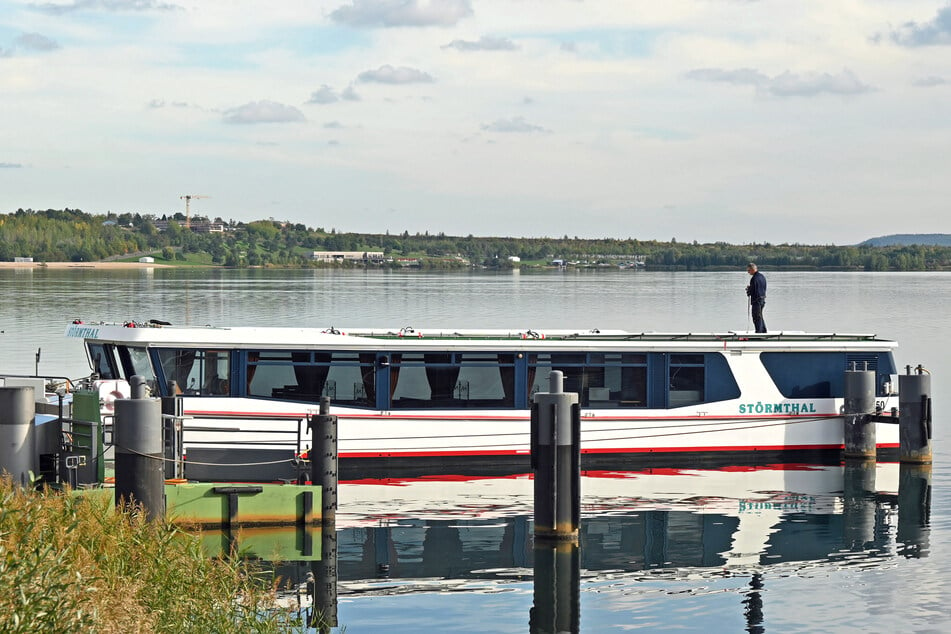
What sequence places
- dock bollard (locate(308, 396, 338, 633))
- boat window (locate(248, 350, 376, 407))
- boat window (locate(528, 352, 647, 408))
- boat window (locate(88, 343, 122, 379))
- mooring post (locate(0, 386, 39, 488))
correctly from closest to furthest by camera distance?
mooring post (locate(0, 386, 39, 488)) < dock bollard (locate(308, 396, 338, 633)) < boat window (locate(88, 343, 122, 379)) < boat window (locate(248, 350, 376, 407)) < boat window (locate(528, 352, 647, 408))

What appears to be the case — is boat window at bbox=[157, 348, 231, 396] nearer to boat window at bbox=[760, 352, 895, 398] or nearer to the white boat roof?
the white boat roof

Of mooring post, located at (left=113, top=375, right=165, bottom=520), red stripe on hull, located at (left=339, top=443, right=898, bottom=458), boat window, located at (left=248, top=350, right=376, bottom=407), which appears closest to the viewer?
mooring post, located at (left=113, top=375, right=165, bottom=520)

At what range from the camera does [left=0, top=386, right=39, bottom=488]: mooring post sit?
56.7 feet

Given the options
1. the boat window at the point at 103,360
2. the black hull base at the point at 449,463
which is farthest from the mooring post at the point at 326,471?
the boat window at the point at 103,360

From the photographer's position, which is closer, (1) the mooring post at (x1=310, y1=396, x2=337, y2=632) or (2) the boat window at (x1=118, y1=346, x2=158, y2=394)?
(1) the mooring post at (x1=310, y1=396, x2=337, y2=632)

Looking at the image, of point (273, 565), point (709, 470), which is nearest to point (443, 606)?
point (273, 565)

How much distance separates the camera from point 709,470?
27.2 meters

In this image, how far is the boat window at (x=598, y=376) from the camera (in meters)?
26.2

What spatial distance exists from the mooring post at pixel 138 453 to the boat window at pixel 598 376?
1065 cm

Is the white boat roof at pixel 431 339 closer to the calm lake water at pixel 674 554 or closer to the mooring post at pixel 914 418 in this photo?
the mooring post at pixel 914 418

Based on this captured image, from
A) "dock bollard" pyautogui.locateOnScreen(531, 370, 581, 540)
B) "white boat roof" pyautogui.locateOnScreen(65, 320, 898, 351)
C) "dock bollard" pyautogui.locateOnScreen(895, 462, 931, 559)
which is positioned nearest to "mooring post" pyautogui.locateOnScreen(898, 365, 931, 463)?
"dock bollard" pyautogui.locateOnScreen(895, 462, 931, 559)

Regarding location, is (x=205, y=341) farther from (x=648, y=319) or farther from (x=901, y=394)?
(x=648, y=319)

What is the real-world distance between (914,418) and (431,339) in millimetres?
10174

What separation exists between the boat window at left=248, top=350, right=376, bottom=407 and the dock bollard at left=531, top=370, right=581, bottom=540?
700 centimetres
